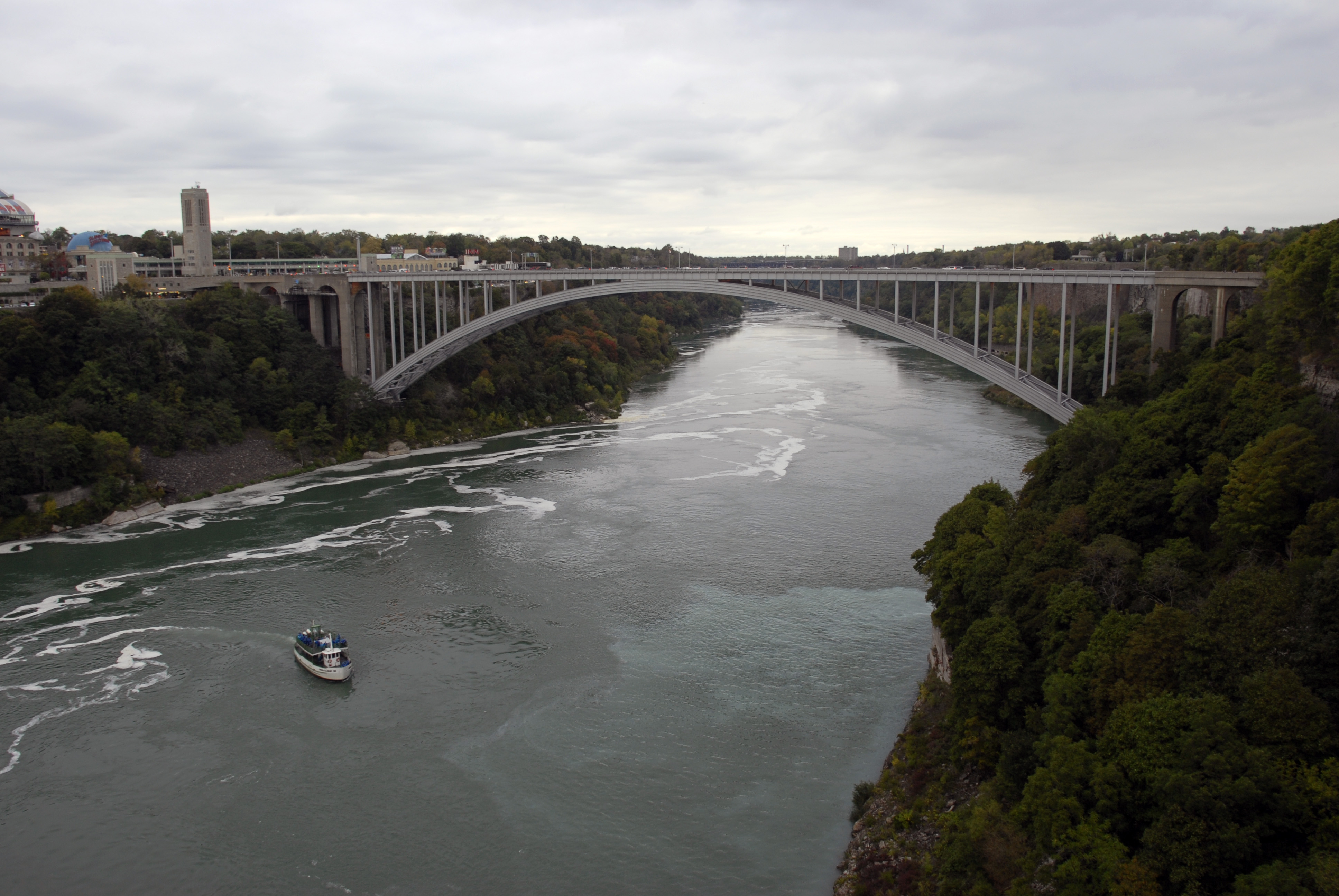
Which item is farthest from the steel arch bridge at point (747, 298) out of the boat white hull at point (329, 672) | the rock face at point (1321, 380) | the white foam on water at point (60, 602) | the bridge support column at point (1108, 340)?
the white foam on water at point (60, 602)

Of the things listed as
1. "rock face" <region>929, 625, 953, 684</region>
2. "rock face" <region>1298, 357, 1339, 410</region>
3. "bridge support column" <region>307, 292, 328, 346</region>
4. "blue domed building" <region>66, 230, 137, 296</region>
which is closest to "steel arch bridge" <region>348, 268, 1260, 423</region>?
"bridge support column" <region>307, 292, 328, 346</region>

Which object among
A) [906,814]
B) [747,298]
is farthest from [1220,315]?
[747,298]

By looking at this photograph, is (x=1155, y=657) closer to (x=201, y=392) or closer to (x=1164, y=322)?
(x=1164, y=322)

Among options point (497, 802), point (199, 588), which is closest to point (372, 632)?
point (199, 588)

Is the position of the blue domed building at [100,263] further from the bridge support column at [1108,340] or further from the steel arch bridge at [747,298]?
the bridge support column at [1108,340]

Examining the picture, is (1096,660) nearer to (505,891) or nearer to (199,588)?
(505,891)

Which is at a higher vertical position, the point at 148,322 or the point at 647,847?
the point at 148,322

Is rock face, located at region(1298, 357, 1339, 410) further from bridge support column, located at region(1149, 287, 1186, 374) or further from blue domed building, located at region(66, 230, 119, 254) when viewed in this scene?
blue domed building, located at region(66, 230, 119, 254)

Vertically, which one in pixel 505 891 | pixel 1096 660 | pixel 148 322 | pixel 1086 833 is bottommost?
pixel 505 891
